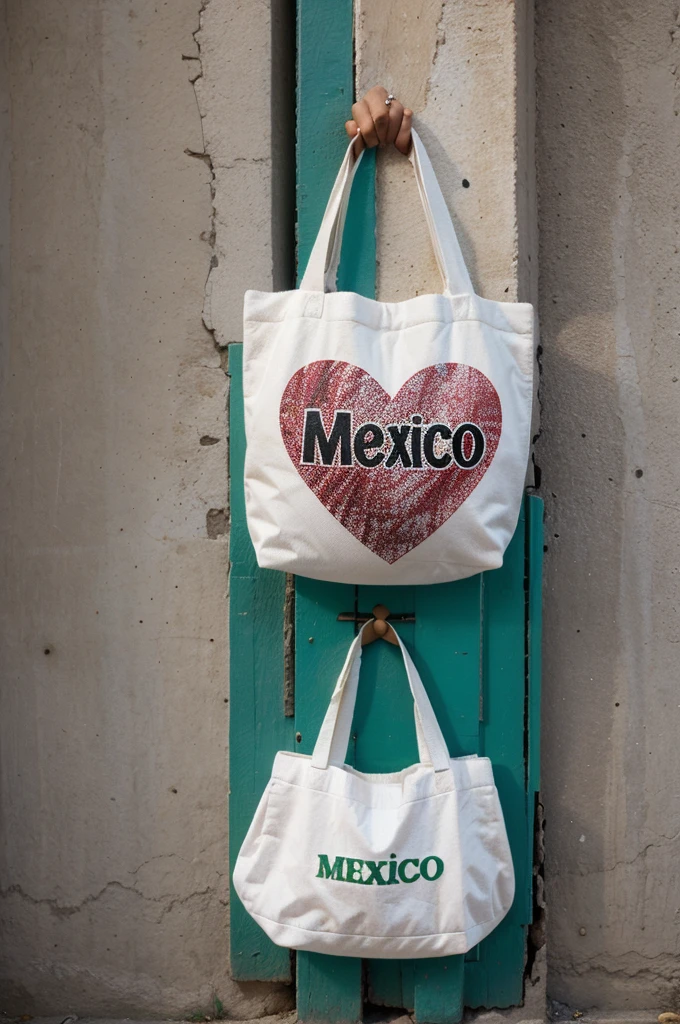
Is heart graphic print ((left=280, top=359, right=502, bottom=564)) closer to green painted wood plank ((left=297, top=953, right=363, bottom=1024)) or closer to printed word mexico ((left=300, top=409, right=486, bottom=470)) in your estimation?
printed word mexico ((left=300, top=409, right=486, bottom=470))

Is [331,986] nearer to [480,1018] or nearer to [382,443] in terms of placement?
[480,1018]

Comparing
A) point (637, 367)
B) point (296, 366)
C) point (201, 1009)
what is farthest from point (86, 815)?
point (637, 367)

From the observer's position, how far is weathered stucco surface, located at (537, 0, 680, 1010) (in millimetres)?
1551

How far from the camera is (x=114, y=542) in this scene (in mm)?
1570

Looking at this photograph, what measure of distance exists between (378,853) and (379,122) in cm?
120

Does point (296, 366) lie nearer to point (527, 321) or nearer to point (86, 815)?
point (527, 321)

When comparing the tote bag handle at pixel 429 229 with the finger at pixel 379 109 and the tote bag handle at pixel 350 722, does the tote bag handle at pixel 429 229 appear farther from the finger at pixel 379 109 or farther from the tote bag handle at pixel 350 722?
the tote bag handle at pixel 350 722

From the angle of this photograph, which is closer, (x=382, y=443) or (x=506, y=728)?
(x=382, y=443)

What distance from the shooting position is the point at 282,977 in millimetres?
→ 1480

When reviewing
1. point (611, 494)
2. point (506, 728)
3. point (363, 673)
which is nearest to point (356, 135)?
point (611, 494)

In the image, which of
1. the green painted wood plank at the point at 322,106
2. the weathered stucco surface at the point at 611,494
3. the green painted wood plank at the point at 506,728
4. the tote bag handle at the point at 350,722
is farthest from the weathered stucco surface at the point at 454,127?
the tote bag handle at the point at 350,722

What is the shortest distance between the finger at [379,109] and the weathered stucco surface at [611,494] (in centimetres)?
36

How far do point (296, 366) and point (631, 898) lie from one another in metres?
1.17

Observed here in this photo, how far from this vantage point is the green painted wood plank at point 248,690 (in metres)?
1.45
